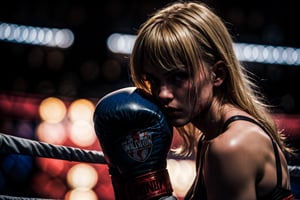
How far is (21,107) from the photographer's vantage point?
6621mm

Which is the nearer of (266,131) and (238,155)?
(238,155)

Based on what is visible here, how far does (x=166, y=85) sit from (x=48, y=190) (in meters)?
5.56

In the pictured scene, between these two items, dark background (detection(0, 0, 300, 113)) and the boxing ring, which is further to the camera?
dark background (detection(0, 0, 300, 113))

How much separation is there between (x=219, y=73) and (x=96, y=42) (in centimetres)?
584

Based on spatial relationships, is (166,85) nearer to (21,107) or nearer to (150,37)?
(150,37)

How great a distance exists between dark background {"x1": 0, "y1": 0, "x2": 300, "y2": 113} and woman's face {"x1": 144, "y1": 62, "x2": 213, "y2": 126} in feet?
17.1

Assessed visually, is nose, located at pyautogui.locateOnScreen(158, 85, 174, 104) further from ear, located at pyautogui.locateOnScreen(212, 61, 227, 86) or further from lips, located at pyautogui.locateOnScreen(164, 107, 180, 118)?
ear, located at pyautogui.locateOnScreen(212, 61, 227, 86)

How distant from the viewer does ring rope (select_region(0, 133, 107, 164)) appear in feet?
4.87

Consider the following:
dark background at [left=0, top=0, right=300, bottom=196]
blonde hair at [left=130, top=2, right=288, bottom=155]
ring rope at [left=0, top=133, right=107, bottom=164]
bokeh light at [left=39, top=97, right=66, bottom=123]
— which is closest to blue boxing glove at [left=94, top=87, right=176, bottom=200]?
blonde hair at [left=130, top=2, right=288, bottom=155]

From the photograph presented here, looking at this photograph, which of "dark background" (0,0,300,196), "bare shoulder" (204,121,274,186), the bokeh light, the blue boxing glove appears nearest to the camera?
"bare shoulder" (204,121,274,186)

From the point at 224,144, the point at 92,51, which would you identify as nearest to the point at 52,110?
the point at 92,51

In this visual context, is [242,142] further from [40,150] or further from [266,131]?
[40,150]

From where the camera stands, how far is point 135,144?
133 centimetres

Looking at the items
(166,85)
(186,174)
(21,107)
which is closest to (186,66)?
(166,85)
